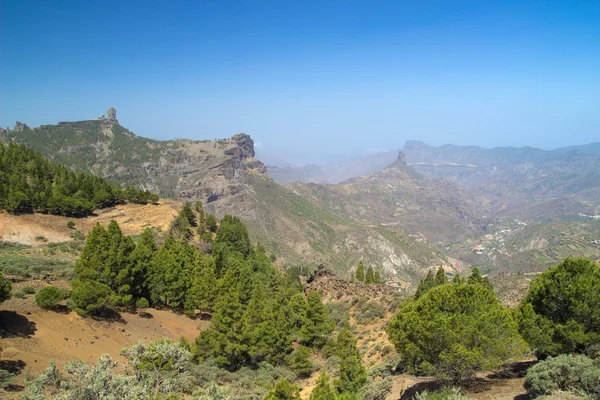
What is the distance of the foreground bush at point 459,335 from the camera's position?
64.0ft

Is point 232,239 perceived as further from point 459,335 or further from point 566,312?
point 566,312

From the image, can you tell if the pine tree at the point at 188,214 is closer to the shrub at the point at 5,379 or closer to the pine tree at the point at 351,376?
the shrub at the point at 5,379

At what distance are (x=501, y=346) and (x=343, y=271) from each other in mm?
139049

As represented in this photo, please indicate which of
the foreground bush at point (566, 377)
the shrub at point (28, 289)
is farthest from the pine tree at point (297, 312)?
Result: the foreground bush at point (566, 377)

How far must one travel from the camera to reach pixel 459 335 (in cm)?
1962

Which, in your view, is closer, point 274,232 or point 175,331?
point 175,331

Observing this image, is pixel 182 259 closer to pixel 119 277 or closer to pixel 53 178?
pixel 119 277

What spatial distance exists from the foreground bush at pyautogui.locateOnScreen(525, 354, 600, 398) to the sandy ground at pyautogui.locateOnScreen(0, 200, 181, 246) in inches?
2488

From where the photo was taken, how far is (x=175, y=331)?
38.6m

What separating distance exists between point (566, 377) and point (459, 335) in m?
4.91

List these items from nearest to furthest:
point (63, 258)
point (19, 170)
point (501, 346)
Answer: point (501, 346), point (63, 258), point (19, 170)

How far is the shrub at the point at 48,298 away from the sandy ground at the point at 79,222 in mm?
30270

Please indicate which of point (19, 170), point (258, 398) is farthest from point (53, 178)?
point (258, 398)

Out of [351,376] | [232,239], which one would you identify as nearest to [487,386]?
[351,376]
